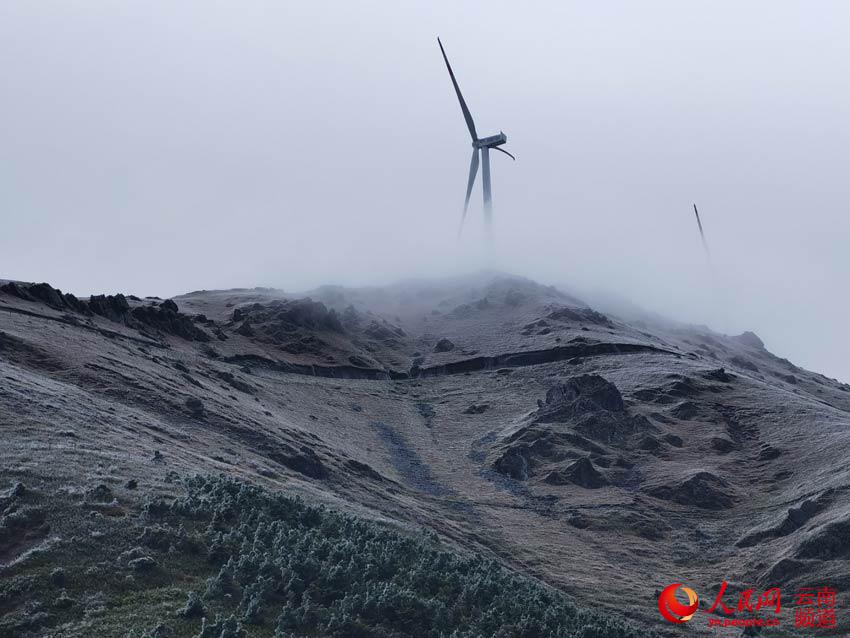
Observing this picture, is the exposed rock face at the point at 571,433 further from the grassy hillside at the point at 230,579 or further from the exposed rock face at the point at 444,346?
the grassy hillside at the point at 230,579

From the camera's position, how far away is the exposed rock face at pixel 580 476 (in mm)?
68562

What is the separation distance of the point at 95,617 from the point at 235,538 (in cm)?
684

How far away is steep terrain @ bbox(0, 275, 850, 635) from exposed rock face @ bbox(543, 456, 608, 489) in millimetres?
181

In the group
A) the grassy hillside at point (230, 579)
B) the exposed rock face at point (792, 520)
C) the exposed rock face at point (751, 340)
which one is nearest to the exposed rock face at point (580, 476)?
the exposed rock face at point (792, 520)

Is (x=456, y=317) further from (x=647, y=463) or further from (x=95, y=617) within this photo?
(x=95, y=617)

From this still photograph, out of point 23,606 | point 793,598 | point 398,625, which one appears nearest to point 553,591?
point 793,598

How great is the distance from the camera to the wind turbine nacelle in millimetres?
142125

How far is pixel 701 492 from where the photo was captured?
6388cm

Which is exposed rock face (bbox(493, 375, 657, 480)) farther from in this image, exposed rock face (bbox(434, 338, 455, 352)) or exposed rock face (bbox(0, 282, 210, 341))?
exposed rock face (bbox(0, 282, 210, 341))

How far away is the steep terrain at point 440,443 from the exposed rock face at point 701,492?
0.60 feet

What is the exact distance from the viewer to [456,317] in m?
142

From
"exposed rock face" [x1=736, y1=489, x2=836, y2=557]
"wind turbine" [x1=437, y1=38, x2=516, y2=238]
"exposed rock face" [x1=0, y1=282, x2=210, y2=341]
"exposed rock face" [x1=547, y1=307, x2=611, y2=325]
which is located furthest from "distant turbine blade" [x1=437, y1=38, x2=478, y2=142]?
"exposed rock face" [x1=736, y1=489, x2=836, y2=557]

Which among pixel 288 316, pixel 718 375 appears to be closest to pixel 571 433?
pixel 718 375

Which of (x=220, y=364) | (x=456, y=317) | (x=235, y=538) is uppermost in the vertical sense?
(x=456, y=317)
